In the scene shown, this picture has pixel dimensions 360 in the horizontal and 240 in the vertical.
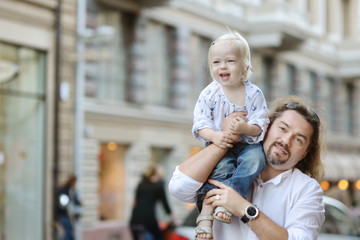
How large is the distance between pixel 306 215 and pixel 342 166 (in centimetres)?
3117

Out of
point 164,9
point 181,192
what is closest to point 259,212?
point 181,192

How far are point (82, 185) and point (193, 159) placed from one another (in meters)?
14.9

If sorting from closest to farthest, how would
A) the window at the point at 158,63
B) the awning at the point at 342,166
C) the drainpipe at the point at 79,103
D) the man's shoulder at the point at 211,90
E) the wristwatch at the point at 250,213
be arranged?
the wristwatch at the point at 250,213, the man's shoulder at the point at 211,90, the drainpipe at the point at 79,103, the window at the point at 158,63, the awning at the point at 342,166

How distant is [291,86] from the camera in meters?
30.5

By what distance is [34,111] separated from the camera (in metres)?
15.8

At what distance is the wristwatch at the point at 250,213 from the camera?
313 cm

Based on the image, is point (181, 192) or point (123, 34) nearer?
point (181, 192)

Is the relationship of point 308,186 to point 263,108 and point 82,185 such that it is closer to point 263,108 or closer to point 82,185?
point 263,108

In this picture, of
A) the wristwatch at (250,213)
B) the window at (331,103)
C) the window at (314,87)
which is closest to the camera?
the wristwatch at (250,213)

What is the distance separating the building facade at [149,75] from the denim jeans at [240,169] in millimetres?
12957

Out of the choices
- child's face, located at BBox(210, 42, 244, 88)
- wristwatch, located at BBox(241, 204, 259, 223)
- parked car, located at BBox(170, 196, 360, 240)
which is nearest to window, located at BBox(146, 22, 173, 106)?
parked car, located at BBox(170, 196, 360, 240)

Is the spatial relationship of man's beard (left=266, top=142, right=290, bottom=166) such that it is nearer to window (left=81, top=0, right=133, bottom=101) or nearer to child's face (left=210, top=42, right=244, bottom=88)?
child's face (left=210, top=42, right=244, bottom=88)

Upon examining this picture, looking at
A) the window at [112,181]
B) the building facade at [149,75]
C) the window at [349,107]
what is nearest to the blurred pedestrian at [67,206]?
the building facade at [149,75]

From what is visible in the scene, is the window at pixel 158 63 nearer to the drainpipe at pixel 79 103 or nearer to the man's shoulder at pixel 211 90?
the drainpipe at pixel 79 103
